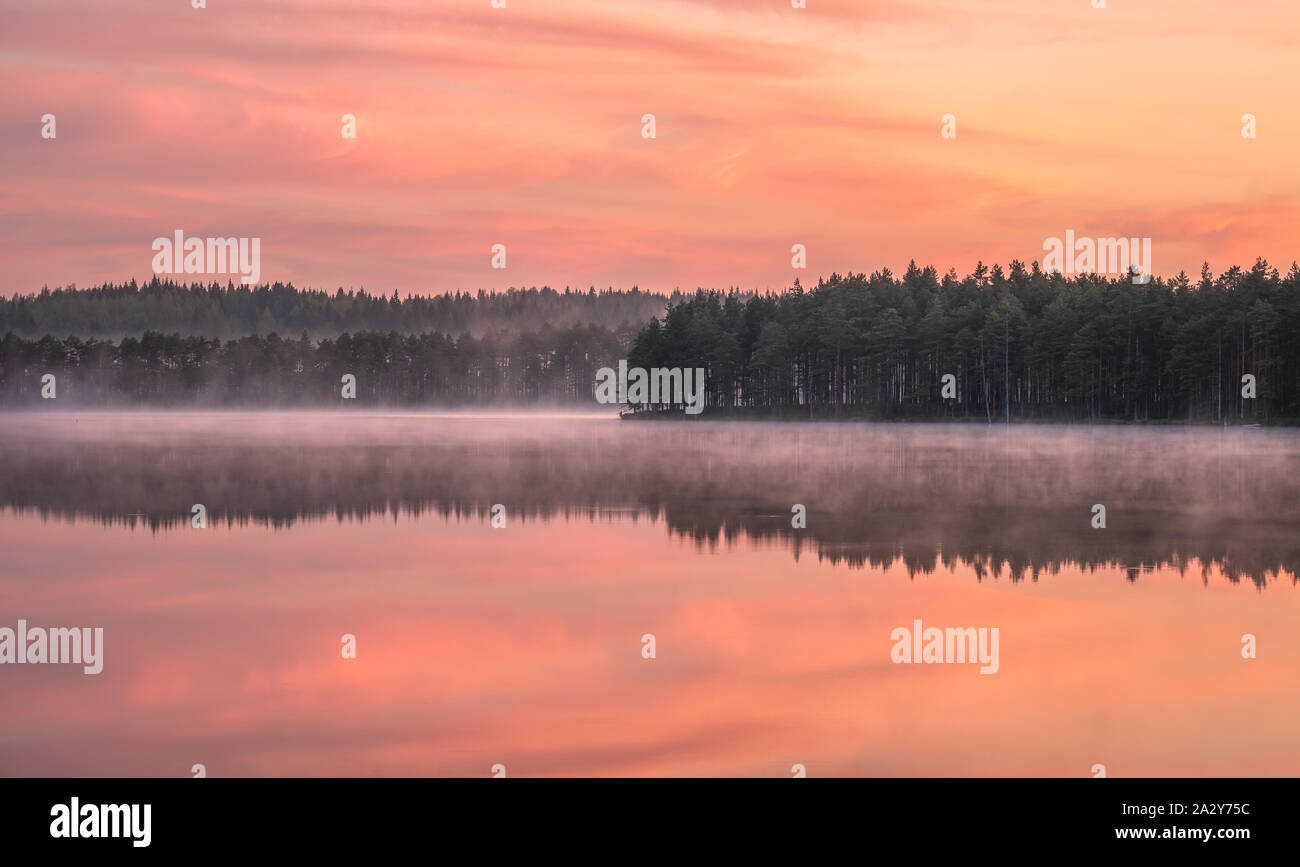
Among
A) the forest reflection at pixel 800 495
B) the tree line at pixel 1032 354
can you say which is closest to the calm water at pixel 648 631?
the forest reflection at pixel 800 495

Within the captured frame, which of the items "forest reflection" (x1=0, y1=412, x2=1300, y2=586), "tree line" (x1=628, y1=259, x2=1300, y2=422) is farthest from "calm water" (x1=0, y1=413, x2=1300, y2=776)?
"tree line" (x1=628, y1=259, x2=1300, y2=422)

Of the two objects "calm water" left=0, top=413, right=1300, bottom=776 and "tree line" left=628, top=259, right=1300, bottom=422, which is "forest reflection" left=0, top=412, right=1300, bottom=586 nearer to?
"calm water" left=0, top=413, right=1300, bottom=776

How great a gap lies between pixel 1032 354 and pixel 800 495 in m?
126

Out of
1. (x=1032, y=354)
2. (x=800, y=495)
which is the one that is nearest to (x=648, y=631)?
(x=800, y=495)

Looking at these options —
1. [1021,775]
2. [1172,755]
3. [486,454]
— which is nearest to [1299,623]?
[1172,755]

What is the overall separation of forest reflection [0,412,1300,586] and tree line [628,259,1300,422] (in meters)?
69.7

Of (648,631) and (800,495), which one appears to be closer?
(648,631)

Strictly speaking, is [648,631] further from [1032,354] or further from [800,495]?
[1032,354]

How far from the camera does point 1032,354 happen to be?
526 ft

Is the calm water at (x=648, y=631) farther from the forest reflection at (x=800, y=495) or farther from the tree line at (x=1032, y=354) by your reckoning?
the tree line at (x=1032, y=354)

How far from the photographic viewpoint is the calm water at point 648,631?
→ 1333 cm

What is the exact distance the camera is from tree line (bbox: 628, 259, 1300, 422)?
454 ft

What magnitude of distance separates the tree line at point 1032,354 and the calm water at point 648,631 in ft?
349
